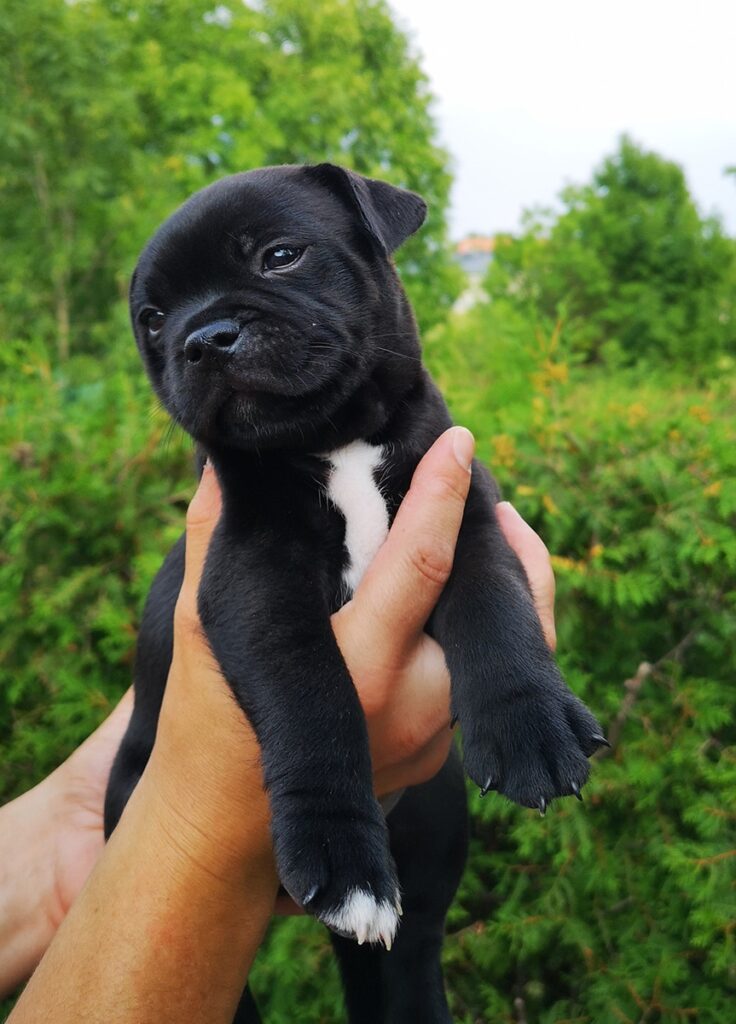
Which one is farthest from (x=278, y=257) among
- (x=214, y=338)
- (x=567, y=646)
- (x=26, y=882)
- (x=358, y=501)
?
(x=26, y=882)

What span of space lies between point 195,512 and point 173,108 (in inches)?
751

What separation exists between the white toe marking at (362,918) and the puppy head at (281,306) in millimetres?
987

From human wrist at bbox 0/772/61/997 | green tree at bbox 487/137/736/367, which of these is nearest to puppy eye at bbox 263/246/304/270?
human wrist at bbox 0/772/61/997

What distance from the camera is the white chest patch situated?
206 cm

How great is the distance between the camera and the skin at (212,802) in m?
1.73

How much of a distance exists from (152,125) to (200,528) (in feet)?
70.4

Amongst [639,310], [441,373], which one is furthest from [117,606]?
[639,310]

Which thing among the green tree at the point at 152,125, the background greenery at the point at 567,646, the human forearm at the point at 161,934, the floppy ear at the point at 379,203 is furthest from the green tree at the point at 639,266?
the human forearm at the point at 161,934

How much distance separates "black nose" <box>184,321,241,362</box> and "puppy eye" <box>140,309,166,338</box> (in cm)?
41

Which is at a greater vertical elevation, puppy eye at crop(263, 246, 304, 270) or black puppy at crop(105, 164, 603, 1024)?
puppy eye at crop(263, 246, 304, 270)

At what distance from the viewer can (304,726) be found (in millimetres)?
1622

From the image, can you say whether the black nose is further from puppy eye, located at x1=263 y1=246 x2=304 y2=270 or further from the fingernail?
the fingernail

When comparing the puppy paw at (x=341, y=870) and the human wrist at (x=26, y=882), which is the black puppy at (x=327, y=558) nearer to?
the puppy paw at (x=341, y=870)

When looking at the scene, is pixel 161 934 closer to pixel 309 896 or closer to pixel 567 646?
pixel 309 896
